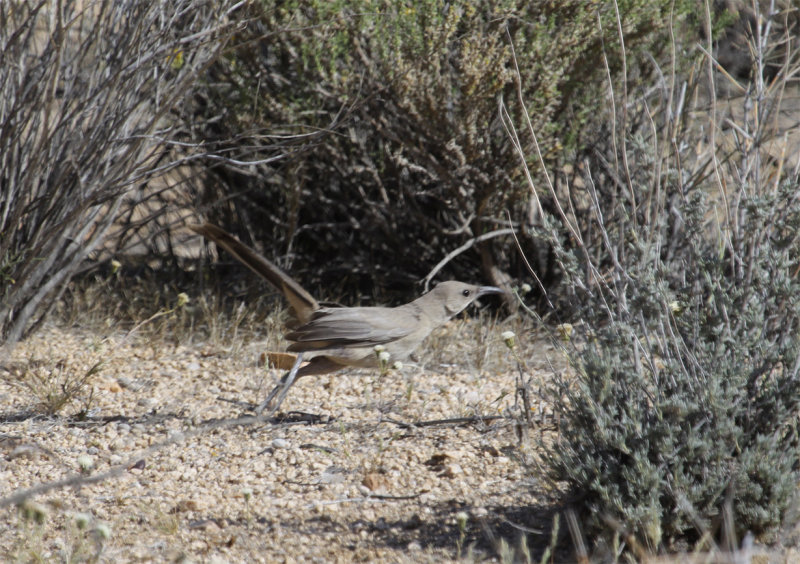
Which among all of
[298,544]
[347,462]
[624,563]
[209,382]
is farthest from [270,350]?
[624,563]

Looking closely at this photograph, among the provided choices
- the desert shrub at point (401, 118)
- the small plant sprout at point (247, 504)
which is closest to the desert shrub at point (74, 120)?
the desert shrub at point (401, 118)

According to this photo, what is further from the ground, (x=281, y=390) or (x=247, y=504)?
(x=281, y=390)

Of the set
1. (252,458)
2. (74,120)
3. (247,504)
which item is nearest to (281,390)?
(252,458)

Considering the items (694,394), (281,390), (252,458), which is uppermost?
(694,394)

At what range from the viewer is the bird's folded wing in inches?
167

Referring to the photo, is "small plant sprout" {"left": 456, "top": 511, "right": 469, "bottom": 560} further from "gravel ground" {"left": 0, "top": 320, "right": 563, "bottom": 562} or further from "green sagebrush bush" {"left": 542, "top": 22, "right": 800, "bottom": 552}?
"green sagebrush bush" {"left": 542, "top": 22, "right": 800, "bottom": 552}

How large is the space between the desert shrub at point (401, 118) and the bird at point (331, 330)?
0.59 meters

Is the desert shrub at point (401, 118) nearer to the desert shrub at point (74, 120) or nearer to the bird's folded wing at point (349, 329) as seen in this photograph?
the desert shrub at point (74, 120)

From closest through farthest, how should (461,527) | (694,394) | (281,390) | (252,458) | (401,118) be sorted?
(461,527) < (694,394) < (252,458) < (281,390) < (401,118)

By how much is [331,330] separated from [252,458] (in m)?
0.83

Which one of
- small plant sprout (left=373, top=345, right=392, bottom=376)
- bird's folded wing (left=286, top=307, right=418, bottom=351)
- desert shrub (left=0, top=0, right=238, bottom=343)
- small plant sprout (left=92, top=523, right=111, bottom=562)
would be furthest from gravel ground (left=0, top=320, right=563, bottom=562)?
desert shrub (left=0, top=0, right=238, bottom=343)

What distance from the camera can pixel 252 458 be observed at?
3672 millimetres

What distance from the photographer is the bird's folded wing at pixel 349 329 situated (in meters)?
4.24

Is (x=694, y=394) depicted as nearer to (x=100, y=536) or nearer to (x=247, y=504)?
(x=247, y=504)
